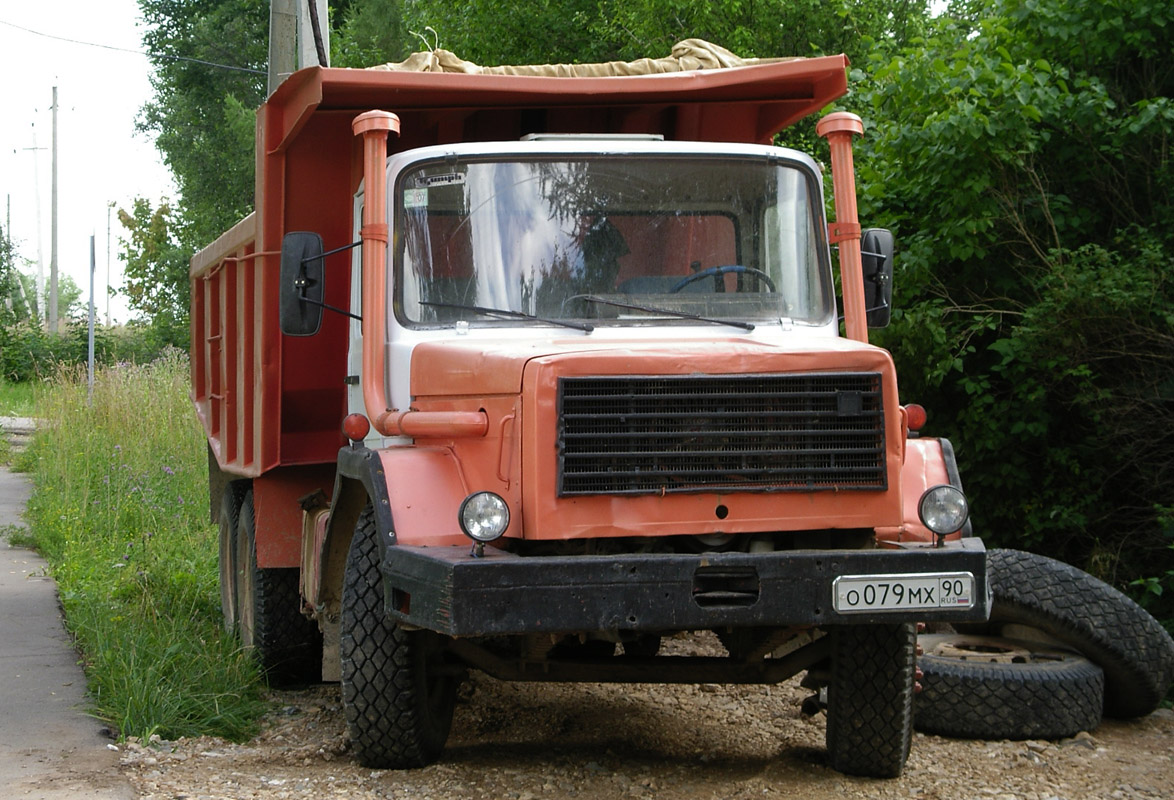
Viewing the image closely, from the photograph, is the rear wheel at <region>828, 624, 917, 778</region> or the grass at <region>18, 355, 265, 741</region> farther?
the grass at <region>18, 355, 265, 741</region>

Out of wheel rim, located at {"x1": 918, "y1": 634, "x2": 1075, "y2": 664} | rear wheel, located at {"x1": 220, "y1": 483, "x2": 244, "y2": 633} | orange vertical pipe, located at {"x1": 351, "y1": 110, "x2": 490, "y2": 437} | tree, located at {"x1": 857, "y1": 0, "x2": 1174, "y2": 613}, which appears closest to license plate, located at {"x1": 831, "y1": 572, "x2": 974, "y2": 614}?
orange vertical pipe, located at {"x1": 351, "y1": 110, "x2": 490, "y2": 437}

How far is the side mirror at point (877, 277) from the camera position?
5.83 meters

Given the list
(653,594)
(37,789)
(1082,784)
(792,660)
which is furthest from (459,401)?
(1082,784)

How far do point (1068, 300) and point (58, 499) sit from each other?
8976 millimetres

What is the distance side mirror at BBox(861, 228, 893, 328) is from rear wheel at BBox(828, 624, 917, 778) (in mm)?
1442

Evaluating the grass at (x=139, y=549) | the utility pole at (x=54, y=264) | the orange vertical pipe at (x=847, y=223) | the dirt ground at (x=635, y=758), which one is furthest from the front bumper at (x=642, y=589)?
the utility pole at (x=54, y=264)

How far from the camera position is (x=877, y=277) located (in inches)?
230

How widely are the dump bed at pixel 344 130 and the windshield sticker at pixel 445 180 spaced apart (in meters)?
0.52

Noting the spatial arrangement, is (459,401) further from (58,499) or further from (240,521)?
(58,499)

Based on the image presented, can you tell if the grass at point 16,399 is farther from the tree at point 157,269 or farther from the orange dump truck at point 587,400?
the orange dump truck at point 587,400

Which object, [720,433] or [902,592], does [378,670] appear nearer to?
[720,433]

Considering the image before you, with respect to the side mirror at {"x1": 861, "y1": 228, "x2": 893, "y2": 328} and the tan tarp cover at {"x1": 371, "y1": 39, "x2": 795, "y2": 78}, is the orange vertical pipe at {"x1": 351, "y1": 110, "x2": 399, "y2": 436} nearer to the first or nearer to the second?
the tan tarp cover at {"x1": 371, "y1": 39, "x2": 795, "y2": 78}

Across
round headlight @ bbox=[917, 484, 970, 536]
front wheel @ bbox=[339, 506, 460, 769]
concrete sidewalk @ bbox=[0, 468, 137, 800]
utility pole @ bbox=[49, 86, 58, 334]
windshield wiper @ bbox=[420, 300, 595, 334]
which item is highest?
utility pole @ bbox=[49, 86, 58, 334]

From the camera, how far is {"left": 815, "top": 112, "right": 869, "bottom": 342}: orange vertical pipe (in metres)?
5.70
